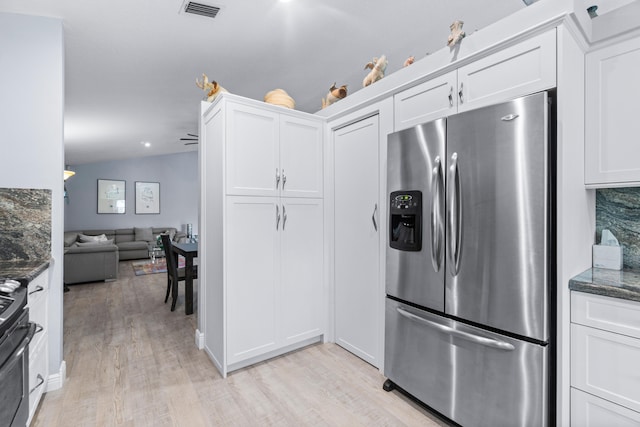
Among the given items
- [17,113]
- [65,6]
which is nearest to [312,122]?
[65,6]

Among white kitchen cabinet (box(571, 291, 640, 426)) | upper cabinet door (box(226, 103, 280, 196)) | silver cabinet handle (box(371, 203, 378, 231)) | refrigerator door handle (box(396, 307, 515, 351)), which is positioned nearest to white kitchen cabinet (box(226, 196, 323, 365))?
upper cabinet door (box(226, 103, 280, 196))

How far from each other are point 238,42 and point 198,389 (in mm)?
2655

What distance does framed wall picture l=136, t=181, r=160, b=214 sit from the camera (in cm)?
874

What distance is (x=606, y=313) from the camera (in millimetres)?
1363

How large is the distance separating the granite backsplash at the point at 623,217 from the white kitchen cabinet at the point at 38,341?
318 centimetres

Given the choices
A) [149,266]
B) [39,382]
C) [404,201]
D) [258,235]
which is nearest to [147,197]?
[149,266]

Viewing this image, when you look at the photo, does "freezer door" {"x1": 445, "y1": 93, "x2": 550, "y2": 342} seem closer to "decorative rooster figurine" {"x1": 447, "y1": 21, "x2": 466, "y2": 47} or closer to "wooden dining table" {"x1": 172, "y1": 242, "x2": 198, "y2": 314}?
"decorative rooster figurine" {"x1": 447, "y1": 21, "x2": 466, "y2": 47}

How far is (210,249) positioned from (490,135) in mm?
2188

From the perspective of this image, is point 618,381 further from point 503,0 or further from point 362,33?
point 362,33

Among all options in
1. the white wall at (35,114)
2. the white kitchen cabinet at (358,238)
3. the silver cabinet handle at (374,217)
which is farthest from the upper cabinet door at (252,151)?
the white wall at (35,114)

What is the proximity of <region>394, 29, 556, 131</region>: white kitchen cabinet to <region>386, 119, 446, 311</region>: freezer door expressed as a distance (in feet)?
0.61

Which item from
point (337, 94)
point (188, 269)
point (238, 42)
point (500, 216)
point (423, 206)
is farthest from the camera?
point (188, 269)

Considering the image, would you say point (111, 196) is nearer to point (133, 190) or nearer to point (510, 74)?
point (133, 190)

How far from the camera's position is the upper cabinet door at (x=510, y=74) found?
146 cm
